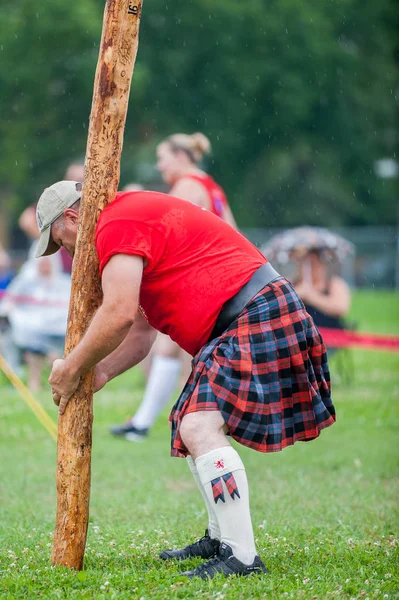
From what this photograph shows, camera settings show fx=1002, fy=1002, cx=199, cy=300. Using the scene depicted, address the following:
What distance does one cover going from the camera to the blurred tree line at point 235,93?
102 feet

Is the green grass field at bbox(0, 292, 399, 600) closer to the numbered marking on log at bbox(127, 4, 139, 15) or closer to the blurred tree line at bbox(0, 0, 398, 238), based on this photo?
the numbered marking on log at bbox(127, 4, 139, 15)

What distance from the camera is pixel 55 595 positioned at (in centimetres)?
340

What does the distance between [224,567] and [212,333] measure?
2.78 ft

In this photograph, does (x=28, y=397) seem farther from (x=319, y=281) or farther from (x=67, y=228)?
(x=67, y=228)

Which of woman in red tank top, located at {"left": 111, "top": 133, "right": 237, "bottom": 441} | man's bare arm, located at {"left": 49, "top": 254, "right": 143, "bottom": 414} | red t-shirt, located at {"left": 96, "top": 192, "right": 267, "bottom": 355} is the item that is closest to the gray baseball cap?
red t-shirt, located at {"left": 96, "top": 192, "right": 267, "bottom": 355}

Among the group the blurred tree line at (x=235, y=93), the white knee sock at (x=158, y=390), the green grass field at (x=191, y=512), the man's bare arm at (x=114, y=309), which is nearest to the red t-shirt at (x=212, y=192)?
the white knee sock at (x=158, y=390)

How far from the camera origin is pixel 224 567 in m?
3.59

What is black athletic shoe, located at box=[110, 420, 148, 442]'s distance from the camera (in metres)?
7.96

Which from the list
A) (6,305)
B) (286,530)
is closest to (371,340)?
(6,305)

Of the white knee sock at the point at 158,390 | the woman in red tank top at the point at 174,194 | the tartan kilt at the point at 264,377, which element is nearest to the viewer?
the tartan kilt at the point at 264,377

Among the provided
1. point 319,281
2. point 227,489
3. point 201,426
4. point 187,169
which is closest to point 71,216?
point 201,426

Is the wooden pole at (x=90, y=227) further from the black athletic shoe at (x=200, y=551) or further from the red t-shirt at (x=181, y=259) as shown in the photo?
the black athletic shoe at (x=200, y=551)

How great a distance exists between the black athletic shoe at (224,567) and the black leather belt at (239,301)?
0.80 m

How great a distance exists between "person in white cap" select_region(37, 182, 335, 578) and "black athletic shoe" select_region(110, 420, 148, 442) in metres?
4.15
